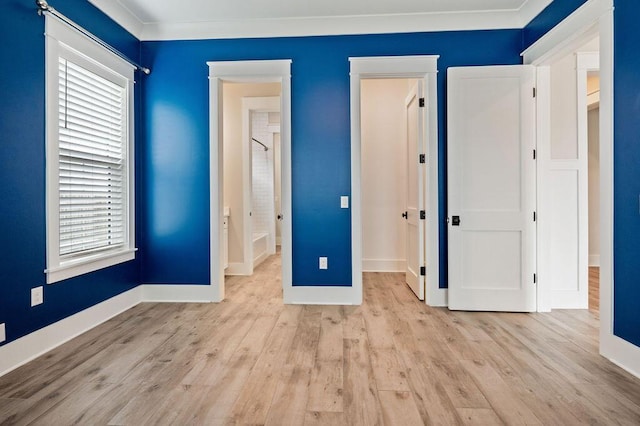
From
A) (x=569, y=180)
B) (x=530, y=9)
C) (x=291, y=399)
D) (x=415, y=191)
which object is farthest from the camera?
(x=415, y=191)

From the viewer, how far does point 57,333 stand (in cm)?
254

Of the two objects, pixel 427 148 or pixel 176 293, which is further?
pixel 176 293

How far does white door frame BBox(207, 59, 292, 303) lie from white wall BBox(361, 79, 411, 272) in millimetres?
1874

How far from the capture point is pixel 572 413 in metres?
1.69

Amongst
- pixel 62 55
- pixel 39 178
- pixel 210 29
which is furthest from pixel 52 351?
pixel 210 29

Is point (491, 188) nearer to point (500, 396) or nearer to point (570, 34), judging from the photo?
point (570, 34)

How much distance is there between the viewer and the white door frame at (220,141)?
3527mm

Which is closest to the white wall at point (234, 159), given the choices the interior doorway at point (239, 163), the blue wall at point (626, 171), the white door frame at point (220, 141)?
the interior doorway at point (239, 163)

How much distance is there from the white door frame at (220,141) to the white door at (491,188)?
1578 mm

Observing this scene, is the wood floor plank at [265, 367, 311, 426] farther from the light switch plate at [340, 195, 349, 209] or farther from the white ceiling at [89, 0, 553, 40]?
the white ceiling at [89, 0, 553, 40]

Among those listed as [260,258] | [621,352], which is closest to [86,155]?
[260,258]

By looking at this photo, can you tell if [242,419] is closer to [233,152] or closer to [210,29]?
[210,29]

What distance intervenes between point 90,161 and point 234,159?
7.05 feet

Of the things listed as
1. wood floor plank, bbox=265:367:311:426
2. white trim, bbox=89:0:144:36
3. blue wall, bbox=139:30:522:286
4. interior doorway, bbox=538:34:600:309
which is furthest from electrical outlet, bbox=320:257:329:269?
white trim, bbox=89:0:144:36
